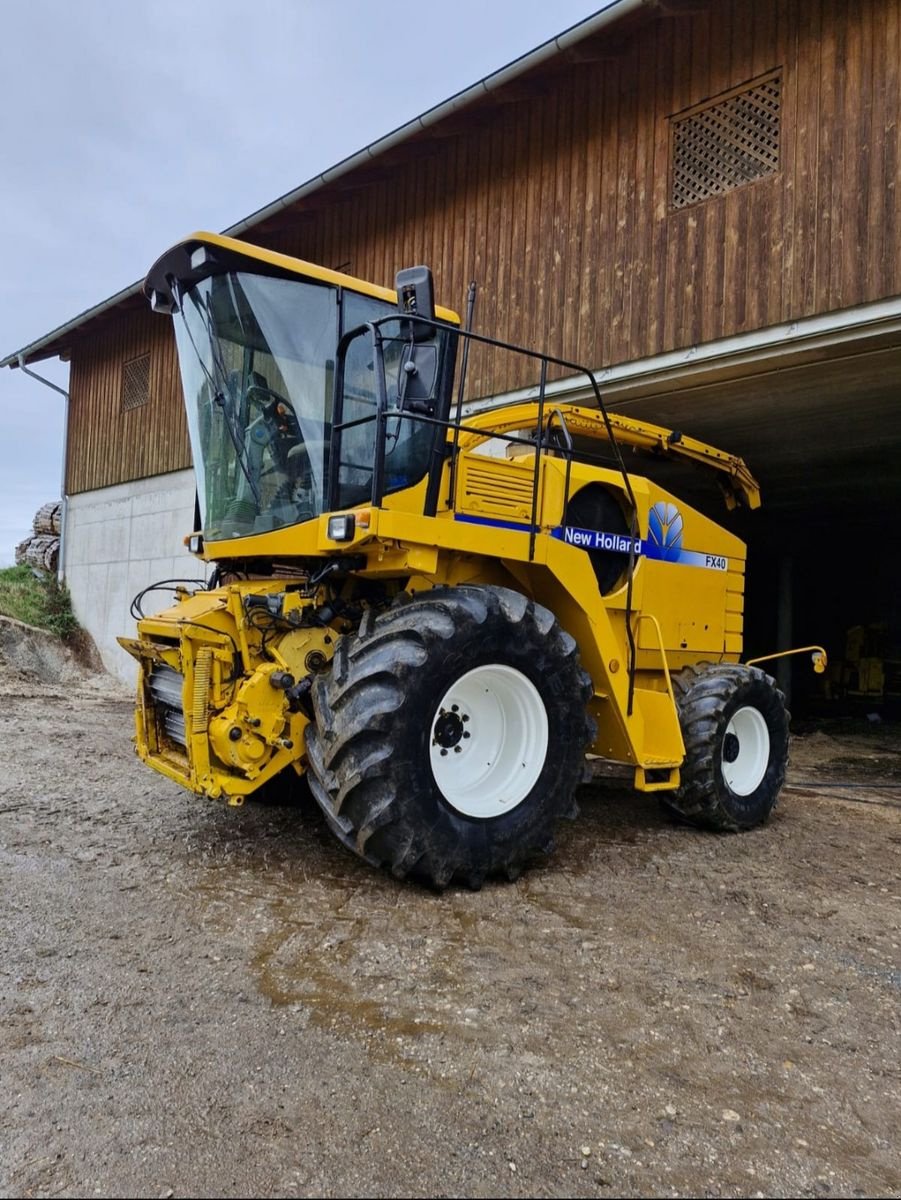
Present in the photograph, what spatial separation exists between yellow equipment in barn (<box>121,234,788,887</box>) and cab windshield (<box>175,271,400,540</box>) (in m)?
0.01

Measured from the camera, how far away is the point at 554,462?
4781 millimetres

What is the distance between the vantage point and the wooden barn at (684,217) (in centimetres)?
641

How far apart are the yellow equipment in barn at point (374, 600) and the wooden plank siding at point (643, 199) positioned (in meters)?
3.35

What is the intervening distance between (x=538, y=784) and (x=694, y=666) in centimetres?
230

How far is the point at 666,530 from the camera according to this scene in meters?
5.58

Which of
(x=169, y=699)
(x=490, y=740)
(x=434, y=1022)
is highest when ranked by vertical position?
(x=169, y=699)

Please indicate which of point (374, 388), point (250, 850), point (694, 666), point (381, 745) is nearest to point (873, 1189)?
point (381, 745)

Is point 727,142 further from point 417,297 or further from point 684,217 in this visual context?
point 417,297

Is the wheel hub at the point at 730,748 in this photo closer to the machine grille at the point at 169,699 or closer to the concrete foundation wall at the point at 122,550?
the machine grille at the point at 169,699

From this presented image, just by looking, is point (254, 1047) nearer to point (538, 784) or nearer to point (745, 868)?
point (538, 784)

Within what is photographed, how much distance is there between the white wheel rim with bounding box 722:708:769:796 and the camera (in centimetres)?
542

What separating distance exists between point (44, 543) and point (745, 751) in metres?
15.5

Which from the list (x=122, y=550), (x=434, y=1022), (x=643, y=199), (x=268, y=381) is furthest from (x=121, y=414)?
(x=434, y=1022)

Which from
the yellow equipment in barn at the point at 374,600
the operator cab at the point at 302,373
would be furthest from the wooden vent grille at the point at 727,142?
the operator cab at the point at 302,373
